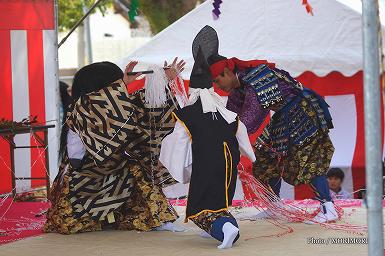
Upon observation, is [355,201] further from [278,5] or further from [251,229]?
[278,5]

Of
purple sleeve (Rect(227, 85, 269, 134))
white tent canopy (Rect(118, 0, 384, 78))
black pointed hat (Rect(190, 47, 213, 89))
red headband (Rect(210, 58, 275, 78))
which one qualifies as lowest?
purple sleeve (Rect(227, 85, 269, 134))

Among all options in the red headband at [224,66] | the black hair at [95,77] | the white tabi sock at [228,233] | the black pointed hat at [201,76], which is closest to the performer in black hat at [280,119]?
the red headband at [224,66]

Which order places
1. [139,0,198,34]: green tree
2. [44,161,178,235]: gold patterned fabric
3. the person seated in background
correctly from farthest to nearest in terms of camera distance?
[139,0,198,34]: green tree < the person seated in background < [44,161,178,235]: gold patterned fabric

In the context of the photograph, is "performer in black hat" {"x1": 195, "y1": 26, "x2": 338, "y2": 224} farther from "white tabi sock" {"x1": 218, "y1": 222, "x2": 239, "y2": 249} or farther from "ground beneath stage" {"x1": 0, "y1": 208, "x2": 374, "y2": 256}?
"white tabi sock" {"x1": 218, "y1": 222, "x2": 239, "y2": 249}

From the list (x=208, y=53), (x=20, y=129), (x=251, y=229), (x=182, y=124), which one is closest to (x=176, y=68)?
(x=208, y=53)

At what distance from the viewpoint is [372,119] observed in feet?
8.86

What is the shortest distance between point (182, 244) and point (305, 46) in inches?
127

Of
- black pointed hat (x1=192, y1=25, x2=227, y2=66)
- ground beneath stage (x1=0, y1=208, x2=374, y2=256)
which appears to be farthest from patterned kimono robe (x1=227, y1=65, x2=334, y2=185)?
ground beneath stage (x1=0, y1=208, x2=374, y2=256)

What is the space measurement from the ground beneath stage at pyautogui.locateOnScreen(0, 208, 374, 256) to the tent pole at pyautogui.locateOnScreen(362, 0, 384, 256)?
174 cm

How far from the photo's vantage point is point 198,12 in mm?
7820

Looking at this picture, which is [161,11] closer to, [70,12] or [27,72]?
[27,72]

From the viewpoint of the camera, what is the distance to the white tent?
748 centimetres

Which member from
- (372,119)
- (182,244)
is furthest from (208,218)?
(372,119)

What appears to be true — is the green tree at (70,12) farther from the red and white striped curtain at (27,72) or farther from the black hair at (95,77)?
the black hair at (95,77)
